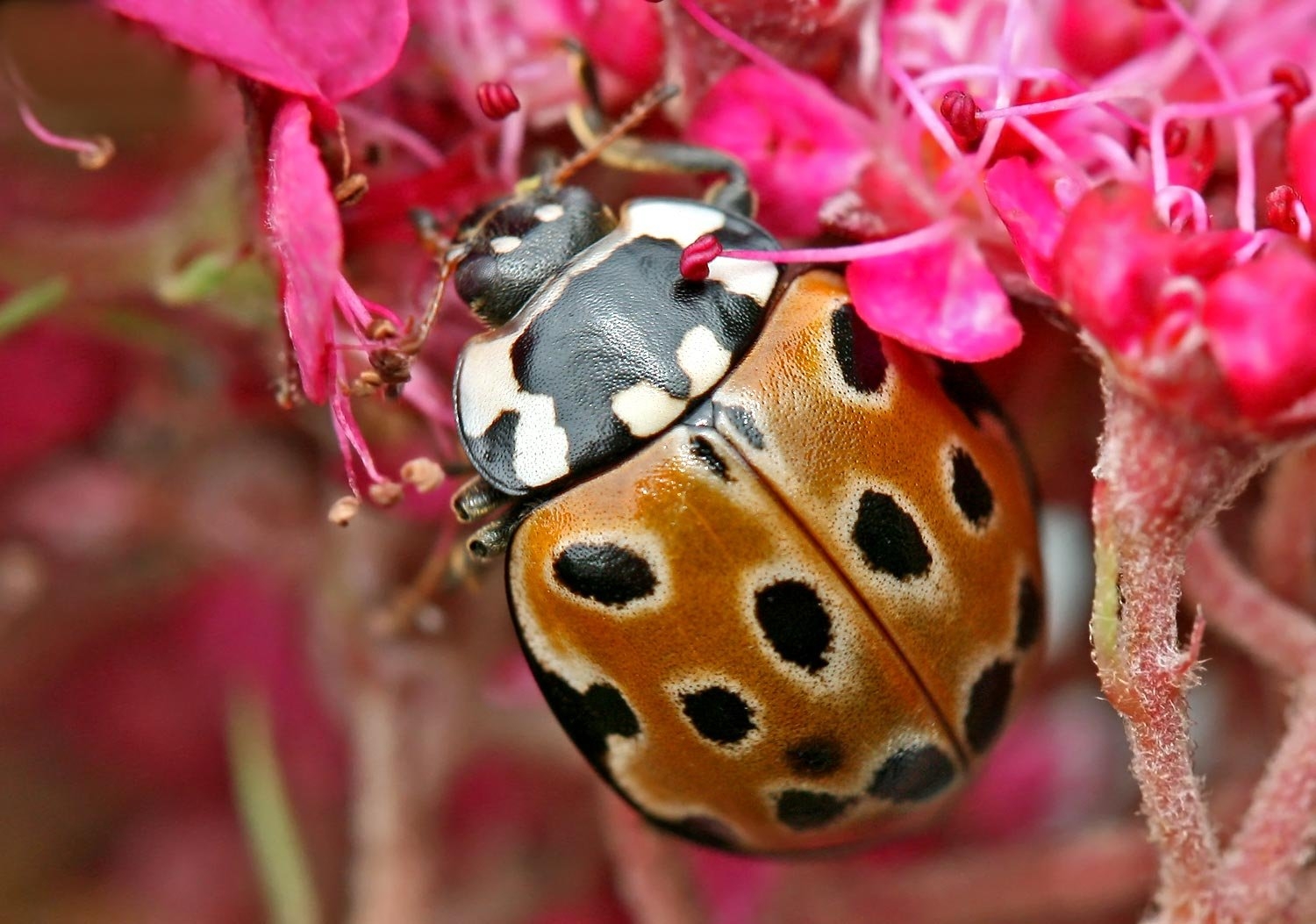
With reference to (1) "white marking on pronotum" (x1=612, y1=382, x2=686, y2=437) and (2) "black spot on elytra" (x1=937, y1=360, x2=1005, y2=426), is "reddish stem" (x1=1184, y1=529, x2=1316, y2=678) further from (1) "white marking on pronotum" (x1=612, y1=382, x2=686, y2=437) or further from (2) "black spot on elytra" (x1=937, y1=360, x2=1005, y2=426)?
(1) "white marking on pronotum" (x1=612, y1=382, x2=686, y2=437)

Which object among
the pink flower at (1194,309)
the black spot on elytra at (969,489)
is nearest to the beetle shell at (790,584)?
the black spot on elytra at (969,489)

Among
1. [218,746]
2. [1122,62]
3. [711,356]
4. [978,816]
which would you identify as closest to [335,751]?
[218,746]

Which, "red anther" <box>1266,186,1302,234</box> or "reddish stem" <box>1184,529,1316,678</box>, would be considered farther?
"reddish stem" <box>1184,529,1316,678</box>

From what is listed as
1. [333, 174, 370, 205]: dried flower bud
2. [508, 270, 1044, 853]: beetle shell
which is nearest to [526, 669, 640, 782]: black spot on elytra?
[508, 270, 1044, 853]: beetle shell

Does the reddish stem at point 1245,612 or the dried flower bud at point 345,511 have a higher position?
the dried flower bud at point 345,511

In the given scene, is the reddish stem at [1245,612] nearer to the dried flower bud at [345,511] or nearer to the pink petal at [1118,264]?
the pink petal at [1118,264]

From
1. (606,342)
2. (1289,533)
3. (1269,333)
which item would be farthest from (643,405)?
(1289,533)

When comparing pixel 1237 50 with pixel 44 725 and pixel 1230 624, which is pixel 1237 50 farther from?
pixel 44 725
